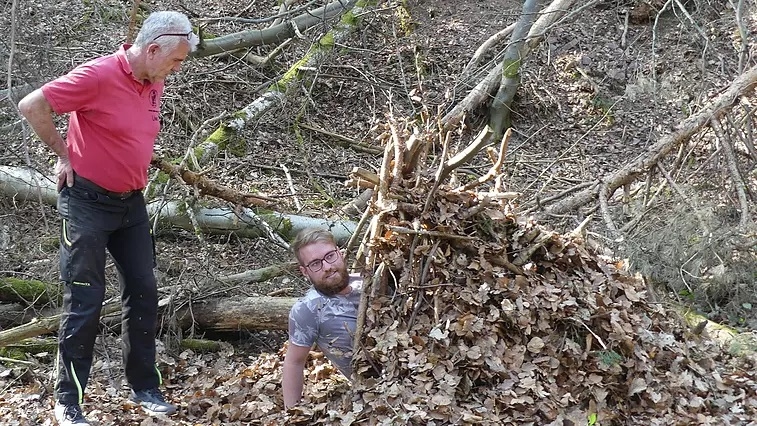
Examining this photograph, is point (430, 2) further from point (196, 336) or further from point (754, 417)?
point (754, 417)

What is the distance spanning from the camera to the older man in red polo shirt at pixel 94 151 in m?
3.70

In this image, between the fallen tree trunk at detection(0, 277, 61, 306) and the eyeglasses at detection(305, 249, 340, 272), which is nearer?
the eyeglasses at detection(305, 249, 340, 272)

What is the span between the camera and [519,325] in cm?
405

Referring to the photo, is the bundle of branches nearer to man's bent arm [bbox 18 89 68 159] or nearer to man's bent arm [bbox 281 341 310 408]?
man's bent arm [bbox 281 341 310 408]

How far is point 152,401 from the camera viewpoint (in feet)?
14.1

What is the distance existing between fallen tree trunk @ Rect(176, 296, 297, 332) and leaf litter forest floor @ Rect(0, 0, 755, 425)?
13 centimetres

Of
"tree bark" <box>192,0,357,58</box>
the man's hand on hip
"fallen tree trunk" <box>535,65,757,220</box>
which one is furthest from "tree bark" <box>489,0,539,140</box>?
the man's hand on hip

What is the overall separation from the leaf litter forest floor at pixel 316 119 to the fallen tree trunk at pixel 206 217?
128 millimetres

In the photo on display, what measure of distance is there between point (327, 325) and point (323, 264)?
332 millimetres

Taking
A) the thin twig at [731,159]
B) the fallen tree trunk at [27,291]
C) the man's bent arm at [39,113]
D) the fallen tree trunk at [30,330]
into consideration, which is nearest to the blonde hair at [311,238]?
the man's bent arm at [39,113]

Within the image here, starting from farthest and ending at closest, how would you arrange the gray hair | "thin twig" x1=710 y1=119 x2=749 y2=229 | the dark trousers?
"thin twig" x1=710 y1=119 x2=749 y2=229, the dark trousers, the gray hair

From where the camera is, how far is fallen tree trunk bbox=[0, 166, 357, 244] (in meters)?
6.61

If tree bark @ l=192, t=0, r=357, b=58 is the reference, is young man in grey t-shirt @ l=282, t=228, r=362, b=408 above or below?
below

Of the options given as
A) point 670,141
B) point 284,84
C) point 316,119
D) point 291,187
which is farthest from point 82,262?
point 316,119
